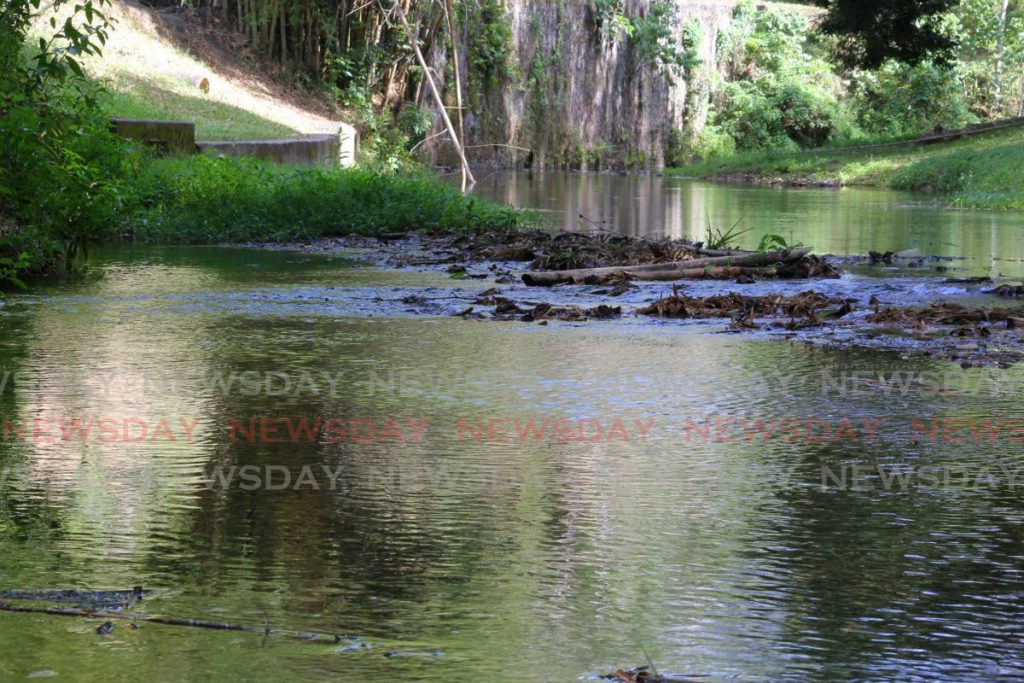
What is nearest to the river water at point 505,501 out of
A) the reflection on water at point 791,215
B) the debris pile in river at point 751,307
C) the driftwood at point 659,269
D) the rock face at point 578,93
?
the debris pile in river at point 751,307

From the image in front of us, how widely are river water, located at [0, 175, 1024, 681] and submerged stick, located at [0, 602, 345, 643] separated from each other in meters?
0.03

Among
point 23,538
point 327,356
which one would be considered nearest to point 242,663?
point 23,538

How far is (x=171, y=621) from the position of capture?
316 cm

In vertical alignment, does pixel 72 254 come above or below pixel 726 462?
above

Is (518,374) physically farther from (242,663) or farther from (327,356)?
(242,663)

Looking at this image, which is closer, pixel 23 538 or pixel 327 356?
pixel 23 538

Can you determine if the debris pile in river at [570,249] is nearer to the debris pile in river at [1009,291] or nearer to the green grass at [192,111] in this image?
the debris pile in river at [1009,291]

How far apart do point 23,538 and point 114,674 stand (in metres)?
1.08

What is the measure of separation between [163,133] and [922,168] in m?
16.8

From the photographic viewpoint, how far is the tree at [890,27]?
29.1m

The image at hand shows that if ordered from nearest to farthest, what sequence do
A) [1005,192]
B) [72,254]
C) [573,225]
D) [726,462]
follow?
[726,462] < [72,254] < [573,225] < [1005,192]

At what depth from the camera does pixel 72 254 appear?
10086 millimetres

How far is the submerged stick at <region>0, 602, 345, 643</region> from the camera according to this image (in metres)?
3.10

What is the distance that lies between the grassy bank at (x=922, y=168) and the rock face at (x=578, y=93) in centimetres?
229
